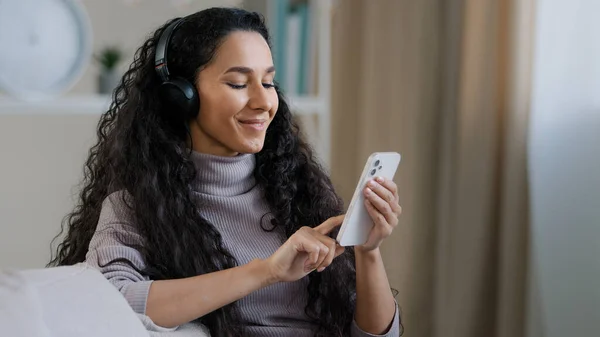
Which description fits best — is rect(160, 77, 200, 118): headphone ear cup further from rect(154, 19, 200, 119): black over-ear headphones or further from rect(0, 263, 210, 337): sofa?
rect(0, 263, 210, 337): sofa

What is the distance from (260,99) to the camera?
128cm

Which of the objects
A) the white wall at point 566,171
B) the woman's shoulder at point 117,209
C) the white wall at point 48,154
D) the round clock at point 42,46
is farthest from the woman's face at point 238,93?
the white wall at point 48,154

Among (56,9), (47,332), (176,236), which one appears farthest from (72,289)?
(56,9)

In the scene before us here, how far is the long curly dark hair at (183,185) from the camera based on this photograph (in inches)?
49.1

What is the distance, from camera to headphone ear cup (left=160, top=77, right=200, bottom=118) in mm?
1263

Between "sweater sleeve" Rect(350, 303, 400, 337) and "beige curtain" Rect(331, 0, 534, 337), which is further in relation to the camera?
"beige curtain" Rect(331, 0, 534, 337)

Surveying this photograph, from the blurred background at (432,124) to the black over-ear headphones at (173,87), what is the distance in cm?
86

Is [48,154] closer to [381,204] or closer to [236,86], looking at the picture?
[236,86]

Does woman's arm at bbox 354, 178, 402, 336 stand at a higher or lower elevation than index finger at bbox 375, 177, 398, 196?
lower

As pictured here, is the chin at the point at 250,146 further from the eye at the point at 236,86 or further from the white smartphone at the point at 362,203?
the white smartphone at the point at 362,203

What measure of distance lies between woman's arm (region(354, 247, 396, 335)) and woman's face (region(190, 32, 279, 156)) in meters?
0.24

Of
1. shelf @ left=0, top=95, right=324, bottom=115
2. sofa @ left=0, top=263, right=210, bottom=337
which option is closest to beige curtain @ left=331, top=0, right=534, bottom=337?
shelf @ left=0, top=95, right=324, bottom=115

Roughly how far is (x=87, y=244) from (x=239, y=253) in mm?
252

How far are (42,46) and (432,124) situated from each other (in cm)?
111
